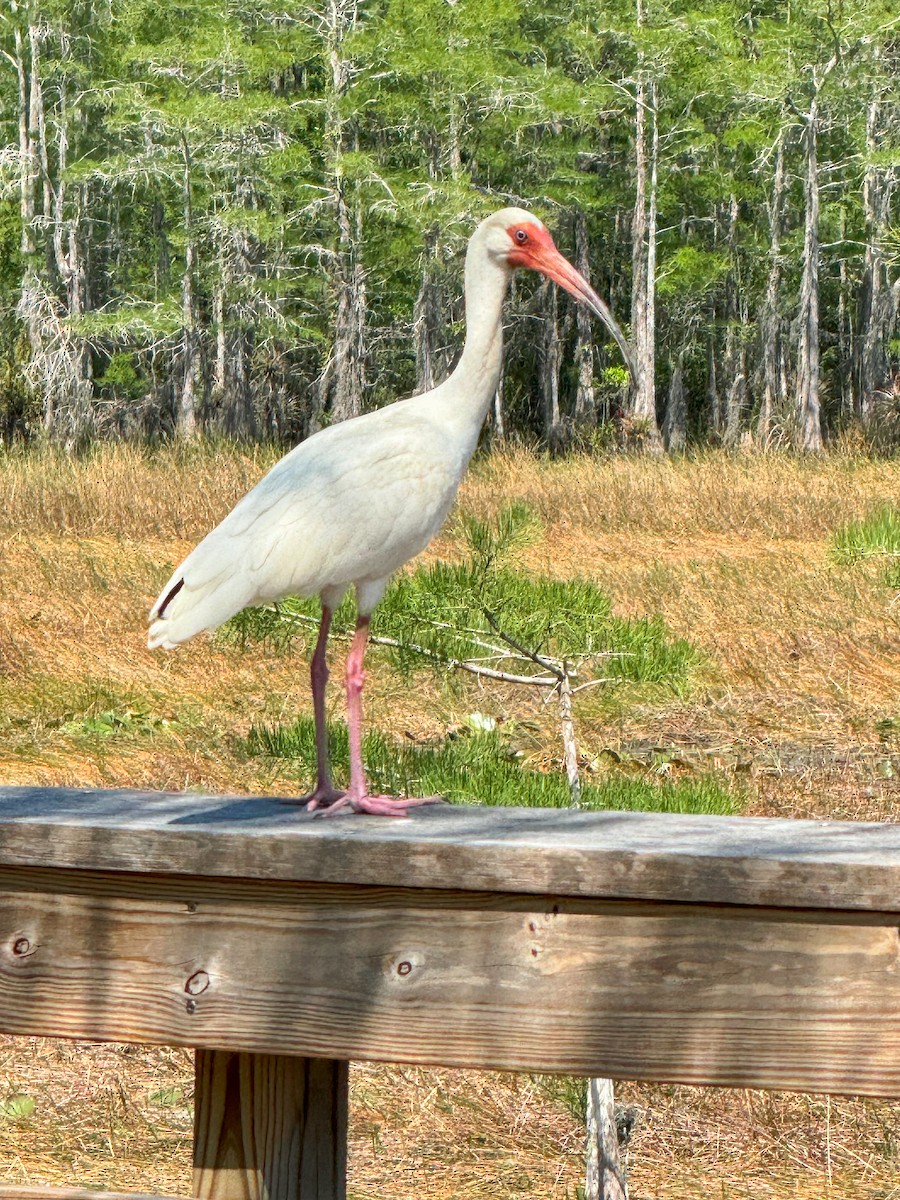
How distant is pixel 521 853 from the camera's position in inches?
56.4

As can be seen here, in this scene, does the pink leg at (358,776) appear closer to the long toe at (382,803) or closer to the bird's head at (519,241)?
the long toe at (382,803)

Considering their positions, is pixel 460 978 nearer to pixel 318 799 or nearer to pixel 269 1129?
pixel 269 1129

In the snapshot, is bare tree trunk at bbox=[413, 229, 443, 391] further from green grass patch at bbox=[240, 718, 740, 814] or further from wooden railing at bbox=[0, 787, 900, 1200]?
wooden railing at bbox=[0, 787, 900, 1200]

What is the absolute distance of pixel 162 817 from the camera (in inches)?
65.4

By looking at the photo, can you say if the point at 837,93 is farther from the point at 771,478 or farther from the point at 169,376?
the point at 771,478

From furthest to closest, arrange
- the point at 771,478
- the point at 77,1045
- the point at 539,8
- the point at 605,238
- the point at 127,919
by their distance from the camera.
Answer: the point at 605,238 → the point at 539,8 → the point at 771,478 → the point at 77,1045 → the point at 127,919

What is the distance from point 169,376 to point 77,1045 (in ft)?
132

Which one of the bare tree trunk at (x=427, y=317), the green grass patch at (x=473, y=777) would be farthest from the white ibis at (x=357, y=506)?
the bare tree trunk at (x=427, y=317)

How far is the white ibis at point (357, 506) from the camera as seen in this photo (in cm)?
276

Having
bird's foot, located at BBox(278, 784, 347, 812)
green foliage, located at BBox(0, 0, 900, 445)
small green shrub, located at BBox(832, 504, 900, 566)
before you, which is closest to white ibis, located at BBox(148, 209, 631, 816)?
bird's foot, located at BBox(278, 784, 347, 812)

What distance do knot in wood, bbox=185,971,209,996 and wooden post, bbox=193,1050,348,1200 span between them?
70mm

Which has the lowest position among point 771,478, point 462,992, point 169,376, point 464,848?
point 169,376

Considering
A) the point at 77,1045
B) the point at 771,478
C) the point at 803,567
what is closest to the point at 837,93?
the point at 771,478

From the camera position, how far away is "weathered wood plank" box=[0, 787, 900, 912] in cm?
139
